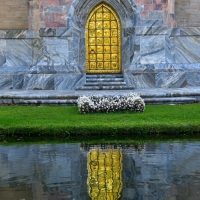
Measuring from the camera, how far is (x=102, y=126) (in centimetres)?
1132

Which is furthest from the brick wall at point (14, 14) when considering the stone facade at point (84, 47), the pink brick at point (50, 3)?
the pink brick at point (50, 3)

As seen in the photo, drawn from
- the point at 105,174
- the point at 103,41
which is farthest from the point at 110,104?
the point at 103,41

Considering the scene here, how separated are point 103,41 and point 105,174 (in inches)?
513

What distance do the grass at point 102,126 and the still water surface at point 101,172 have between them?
3.94ft

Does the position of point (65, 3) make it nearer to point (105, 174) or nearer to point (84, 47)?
point (84, 47)

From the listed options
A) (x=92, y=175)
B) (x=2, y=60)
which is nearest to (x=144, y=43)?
(x=2, y=60)

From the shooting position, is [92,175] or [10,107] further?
[10,107]

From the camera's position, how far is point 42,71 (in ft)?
62.0

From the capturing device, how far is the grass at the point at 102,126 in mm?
11227

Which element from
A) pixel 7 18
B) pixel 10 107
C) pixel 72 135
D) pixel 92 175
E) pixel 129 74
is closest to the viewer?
pixel 92 175

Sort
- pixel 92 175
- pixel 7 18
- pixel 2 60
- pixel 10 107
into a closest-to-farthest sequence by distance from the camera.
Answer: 1. pixel 92 175
2. pixel 10 107
3. pixel 2 60
4. pixel 7 18

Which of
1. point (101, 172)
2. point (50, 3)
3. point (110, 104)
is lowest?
point (101, 172)

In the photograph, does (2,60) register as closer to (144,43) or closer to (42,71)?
(42,71)

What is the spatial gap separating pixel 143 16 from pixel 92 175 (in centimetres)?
1252
